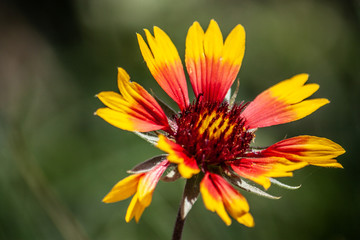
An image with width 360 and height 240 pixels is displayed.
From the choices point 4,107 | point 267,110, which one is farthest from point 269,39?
point 4,107

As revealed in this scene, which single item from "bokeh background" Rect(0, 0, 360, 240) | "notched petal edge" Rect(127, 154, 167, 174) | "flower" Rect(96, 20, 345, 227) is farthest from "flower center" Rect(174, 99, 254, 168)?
"bokeh background" Rect(0, 0, 360, 240)

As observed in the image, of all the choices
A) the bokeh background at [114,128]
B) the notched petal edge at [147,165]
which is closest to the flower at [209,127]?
the notched petal edge at [147,165]

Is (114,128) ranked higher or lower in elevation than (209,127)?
higher

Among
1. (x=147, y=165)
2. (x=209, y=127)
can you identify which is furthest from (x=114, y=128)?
(x=147, y=165)

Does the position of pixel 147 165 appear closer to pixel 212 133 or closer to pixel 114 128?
pixel 212 133

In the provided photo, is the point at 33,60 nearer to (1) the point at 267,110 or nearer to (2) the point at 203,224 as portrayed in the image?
(2) the point at 203,224

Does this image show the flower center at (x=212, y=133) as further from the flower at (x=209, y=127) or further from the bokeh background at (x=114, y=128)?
the bokeh background at (x=114, y=128)
